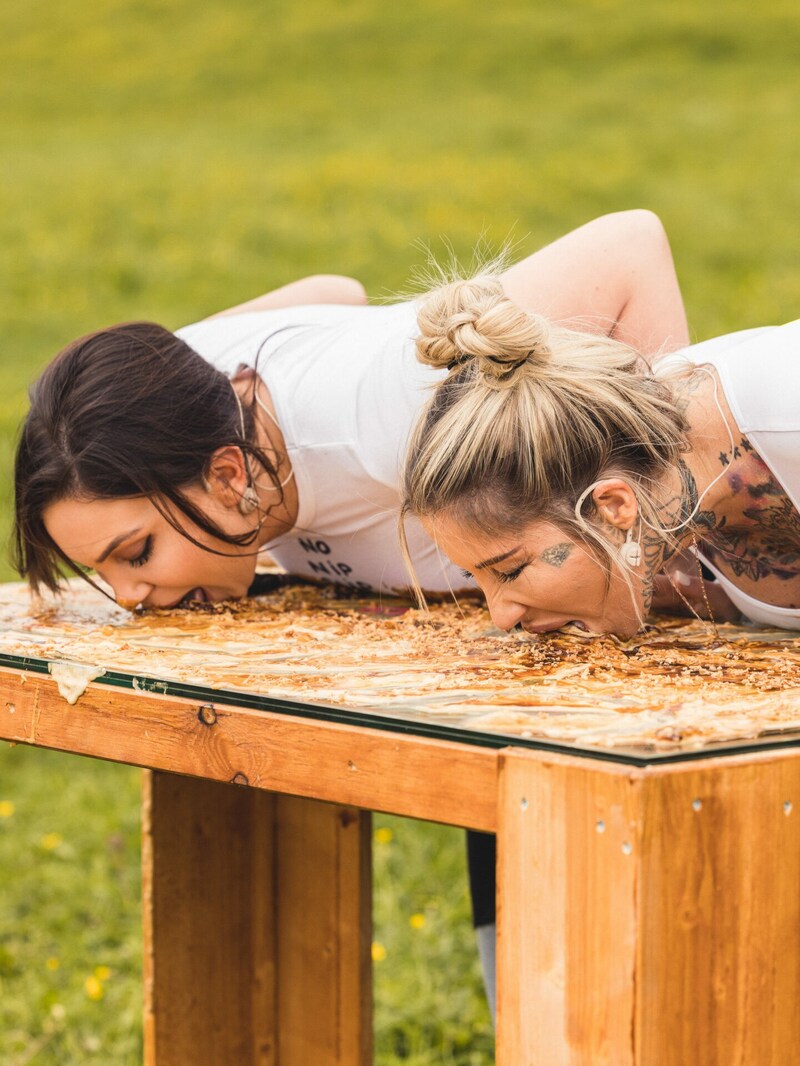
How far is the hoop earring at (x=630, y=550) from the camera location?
1487mm

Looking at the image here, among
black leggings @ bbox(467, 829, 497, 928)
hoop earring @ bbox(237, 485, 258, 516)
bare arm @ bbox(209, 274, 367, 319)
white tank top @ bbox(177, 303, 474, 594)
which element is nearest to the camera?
white tank top @ bbox(177, 303, 474, 594)

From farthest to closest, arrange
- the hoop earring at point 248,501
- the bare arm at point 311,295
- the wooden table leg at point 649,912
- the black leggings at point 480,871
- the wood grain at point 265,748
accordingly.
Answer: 1. the bare arm at point 311,295
2. the black leggings at point 480,871
3. the hoop earring at point 248,501
4. the wood grain at point 265,748
5. the wooden table leg at point 649,912

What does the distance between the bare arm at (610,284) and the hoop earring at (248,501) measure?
471 millimetres

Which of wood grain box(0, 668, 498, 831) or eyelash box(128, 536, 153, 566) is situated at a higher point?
eyelash box(128, 536, 153, 566)

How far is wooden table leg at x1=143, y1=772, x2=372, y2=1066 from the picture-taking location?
1914 mm

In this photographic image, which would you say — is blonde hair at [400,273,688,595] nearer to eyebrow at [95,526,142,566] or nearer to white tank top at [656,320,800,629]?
white tank top at [656,320,800,629]

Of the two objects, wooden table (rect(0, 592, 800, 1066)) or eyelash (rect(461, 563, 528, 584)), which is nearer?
wooden table (rect(0, 592, 800, 1066))

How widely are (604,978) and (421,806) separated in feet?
0.70

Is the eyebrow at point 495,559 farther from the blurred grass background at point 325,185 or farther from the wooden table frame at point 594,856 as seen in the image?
the blurred grass background at point 325,185

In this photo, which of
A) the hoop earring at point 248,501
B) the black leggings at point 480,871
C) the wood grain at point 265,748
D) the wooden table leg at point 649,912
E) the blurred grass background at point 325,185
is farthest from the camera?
the blurred grass background at point 325,185

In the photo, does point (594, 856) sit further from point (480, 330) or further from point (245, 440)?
point (245, 440)

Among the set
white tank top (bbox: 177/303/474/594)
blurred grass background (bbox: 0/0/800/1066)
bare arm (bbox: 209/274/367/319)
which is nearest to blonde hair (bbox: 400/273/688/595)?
white tank top (bbox: 177/303/474/594)

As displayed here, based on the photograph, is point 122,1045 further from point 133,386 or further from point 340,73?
point 340,73

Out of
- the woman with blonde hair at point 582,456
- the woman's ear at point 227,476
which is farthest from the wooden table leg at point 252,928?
the woman with blonde hair at point 582,456
